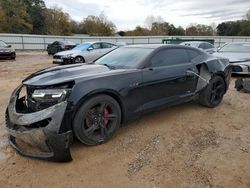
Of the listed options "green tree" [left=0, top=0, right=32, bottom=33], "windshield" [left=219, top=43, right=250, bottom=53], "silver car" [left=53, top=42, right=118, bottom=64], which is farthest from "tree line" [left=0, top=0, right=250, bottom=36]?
"windshield" [left=219, top=43, right=250, bottom=53]

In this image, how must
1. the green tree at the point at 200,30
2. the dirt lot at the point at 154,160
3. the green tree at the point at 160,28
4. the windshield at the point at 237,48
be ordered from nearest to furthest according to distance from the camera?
the dirt lot at the point at 154,160 < the windshield at the point at 237,48 < the green tree at the point at 160,28 < the green tree at the point at 200,30

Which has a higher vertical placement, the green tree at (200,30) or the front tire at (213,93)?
the green tree at (200,30)

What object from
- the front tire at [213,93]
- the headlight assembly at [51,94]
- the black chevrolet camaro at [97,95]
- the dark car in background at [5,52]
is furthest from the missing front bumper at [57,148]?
the dark car in background at [5,52]

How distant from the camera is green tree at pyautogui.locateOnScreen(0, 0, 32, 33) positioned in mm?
35844

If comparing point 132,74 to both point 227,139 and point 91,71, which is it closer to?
point 91,71

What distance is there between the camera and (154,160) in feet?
9.80

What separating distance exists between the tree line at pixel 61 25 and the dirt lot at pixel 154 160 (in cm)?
3834

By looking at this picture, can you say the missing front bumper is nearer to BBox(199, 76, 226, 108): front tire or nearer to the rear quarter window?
the rear quarter window

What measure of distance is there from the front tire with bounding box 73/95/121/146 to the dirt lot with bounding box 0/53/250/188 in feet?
0.51

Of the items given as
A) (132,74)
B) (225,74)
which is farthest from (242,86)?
(132,74)

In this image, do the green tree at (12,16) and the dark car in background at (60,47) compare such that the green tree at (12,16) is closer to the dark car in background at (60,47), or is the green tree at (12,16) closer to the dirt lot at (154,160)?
the dark car in background at (60,47)

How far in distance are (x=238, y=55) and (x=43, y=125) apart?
8186 millimetres

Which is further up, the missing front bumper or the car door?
the car door

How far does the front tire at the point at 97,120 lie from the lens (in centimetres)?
303
